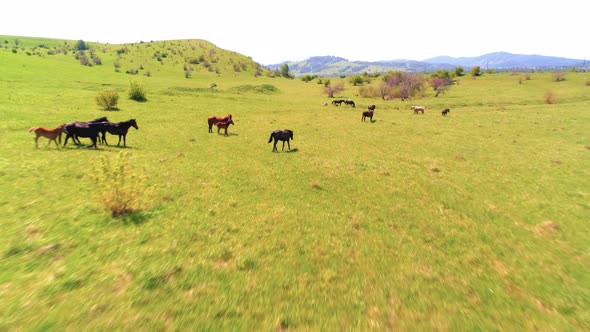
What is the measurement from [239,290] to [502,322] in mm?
6521

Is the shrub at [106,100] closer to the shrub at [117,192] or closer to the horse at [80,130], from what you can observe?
the horse at [80,130]

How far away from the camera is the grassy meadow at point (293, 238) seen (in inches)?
253

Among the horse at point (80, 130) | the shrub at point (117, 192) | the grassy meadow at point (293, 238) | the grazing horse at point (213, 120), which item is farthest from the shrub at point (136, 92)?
the shrub at point (117, 192)

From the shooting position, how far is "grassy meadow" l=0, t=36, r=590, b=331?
643 cm

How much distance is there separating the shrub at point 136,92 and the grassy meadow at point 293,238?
20271 millimetres

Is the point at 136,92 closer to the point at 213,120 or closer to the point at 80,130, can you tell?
the point at 213,120

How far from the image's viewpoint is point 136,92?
43.5 meters

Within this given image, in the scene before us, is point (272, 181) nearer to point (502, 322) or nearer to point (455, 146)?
point (502, 322)

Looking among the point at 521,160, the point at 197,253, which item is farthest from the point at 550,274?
the point at 521,160

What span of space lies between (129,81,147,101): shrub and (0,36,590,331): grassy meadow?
2027cm

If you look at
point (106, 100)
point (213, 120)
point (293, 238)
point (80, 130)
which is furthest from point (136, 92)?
point (293, 238)

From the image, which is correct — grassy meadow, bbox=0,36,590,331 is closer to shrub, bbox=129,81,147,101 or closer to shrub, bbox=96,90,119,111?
shrub, bbox=96,90,119,111

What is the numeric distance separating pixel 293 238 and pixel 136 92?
44.6 meters

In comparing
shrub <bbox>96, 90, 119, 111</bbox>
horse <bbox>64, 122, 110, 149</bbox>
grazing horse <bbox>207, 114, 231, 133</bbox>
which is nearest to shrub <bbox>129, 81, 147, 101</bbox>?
shrub <bbox>96, 90, 119, 111</bbox>
